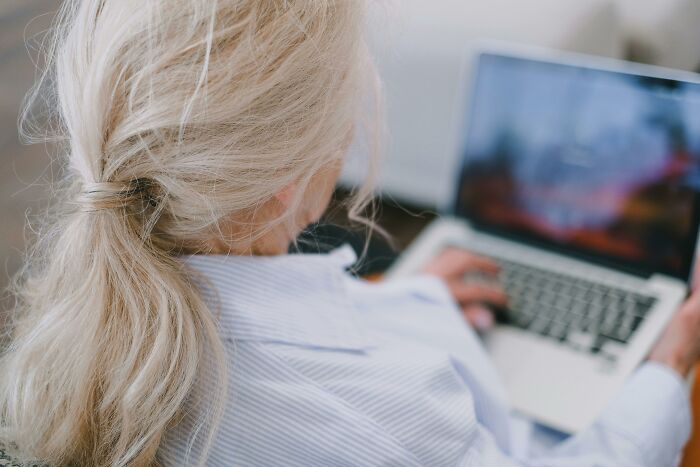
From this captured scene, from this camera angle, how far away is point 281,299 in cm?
57

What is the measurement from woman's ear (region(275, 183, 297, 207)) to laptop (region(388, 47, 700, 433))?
40cm

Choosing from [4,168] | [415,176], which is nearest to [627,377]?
[415,176]

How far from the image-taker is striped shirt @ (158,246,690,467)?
1.71ft

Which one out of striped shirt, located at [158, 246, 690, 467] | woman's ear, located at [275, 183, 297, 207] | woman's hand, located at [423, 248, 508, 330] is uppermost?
woman's ear, located at [275, 183, 297, 207]

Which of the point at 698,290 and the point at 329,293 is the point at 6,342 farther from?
the point at 698,290

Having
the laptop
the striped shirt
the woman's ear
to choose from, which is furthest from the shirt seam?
the laptop

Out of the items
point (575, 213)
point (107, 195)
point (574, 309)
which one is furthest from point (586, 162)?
point (107, 195)

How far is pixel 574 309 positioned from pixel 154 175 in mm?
587

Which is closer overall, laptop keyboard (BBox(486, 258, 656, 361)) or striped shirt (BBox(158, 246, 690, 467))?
striped shirt (BBox(158, 246, 690, 467))

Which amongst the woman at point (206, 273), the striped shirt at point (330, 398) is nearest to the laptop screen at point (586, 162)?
the striped shirt at point (330, 398)

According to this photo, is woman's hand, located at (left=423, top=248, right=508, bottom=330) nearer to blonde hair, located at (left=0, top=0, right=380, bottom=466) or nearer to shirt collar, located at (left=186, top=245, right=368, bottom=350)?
shirt collar, located at (left=186, top=245, right=368, bottom=350)

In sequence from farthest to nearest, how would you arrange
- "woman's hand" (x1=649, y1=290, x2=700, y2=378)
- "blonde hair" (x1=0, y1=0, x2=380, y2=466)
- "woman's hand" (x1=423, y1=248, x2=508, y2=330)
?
"woman's hand" (x1=423, y1=248, x2=508, y2=330)
"woman's hand" (x1=649, y1=290, x2=700, y2=378)
"blonde hair" (x1=0, y1=0, x2=380, y2=466)

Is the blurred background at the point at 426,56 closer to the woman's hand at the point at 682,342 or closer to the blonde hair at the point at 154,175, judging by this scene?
the blonde hair at the point at 154,175

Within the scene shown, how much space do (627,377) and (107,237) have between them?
580mm
